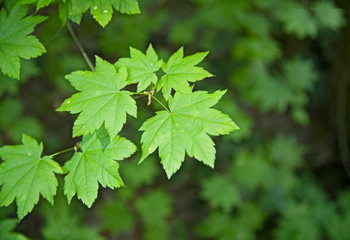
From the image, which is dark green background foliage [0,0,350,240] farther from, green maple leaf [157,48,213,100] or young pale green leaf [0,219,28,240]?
green maple leaf [157,48,213,100]

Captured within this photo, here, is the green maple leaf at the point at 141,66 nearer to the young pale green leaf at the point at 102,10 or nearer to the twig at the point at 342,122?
the young pale green leaf at the point at 102,10

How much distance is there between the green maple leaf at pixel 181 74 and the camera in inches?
57.3

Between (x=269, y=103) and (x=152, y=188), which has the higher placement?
(x=269, y=103)

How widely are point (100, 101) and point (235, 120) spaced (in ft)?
7.28

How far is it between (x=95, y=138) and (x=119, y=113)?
24cm

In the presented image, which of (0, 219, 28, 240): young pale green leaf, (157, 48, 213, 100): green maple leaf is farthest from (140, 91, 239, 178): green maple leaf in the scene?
(0, 219, 28, 240): young pale green leaf

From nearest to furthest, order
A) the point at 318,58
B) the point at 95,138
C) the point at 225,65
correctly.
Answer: the point at 95,138
the point at 225,65
the point at 318,58

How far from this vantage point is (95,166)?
149 centimetres

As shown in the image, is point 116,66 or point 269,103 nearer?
point 116,66

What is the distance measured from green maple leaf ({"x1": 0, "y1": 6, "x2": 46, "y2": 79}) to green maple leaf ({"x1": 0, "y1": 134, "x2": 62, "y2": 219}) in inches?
16.2

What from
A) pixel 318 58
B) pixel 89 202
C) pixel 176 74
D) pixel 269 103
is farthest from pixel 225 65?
pixel 89 202

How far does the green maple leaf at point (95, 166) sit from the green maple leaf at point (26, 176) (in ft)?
0.29

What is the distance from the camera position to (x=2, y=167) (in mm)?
1551

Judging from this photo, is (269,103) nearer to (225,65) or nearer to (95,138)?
(225,65)
